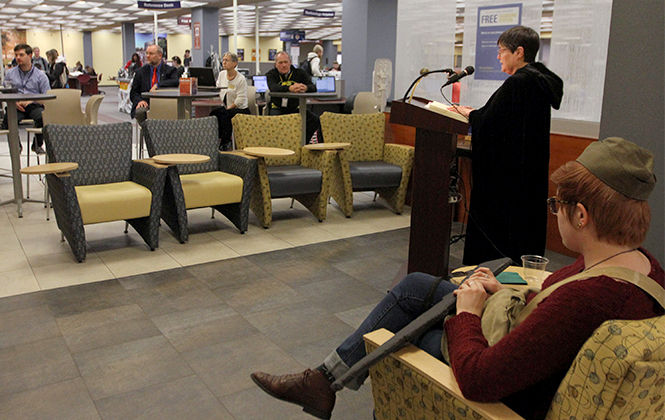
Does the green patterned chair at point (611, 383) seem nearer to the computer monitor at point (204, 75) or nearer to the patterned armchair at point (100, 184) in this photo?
the patterned armchair at point (100, 184)

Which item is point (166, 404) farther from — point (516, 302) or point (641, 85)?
point (641, 85)

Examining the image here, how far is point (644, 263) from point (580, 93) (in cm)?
361

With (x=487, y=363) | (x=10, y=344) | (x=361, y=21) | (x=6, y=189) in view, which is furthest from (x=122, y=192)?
(x=361, y=21)

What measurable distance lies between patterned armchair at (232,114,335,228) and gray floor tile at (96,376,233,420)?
8.53 feet

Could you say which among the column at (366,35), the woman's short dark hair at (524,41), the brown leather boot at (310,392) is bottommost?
the brown leather boot at (310,392)

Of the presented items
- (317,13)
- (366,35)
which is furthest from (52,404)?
(317,13)

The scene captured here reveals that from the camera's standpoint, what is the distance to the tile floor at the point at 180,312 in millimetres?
2482

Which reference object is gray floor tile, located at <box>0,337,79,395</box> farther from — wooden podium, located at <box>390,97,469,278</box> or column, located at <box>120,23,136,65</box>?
column, located at <box>120,23,136,65</box>

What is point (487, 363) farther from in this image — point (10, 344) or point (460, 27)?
point (460, 27)

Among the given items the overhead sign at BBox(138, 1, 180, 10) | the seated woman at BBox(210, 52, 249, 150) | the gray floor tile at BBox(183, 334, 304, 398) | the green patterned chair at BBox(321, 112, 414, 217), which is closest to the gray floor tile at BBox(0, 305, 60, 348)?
the gray floor tile at BBox(183, 334, 304, 398)

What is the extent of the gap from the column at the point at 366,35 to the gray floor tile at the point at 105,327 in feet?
20.1

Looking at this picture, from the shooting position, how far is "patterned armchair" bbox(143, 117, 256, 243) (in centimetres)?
459

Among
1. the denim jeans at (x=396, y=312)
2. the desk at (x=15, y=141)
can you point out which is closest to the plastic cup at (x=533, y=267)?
the denim jeans at (x=396, y=312)

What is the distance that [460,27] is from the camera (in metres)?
5.80
